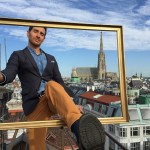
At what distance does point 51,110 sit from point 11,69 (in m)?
0.69

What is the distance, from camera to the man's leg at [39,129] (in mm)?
3355

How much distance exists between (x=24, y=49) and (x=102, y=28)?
1111 millimetres

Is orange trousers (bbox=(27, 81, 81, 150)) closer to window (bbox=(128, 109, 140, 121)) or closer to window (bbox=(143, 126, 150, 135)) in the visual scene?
window (bbox=(128, 109, 140, 121))

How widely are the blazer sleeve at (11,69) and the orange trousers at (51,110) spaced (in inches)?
16.7

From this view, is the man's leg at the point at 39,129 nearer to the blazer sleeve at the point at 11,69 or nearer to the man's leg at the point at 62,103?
the man's leg at the point at 62,103

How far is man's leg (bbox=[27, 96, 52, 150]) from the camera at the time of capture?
3.36m

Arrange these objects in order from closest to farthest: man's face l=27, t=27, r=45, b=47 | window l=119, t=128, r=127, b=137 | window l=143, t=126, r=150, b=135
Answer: man's face l=27, t=27, r=45, b=47 < window l=119, t=128, r=127, b=137 < window l=143, t=126, r=150, b=135

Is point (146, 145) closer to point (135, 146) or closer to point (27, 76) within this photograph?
point (135, 146)

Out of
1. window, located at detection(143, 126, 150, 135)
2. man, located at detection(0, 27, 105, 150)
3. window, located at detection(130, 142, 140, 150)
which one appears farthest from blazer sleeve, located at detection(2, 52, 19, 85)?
window, located at detection(143, 126, 150, 135)

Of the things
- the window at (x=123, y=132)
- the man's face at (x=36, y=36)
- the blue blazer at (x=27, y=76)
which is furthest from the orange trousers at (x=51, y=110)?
the window at (x=123, y=132)

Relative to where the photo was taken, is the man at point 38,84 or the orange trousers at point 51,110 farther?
the man at point 38,84

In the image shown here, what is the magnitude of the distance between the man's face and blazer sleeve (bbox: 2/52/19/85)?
29 centimetres

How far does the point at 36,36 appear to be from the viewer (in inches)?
139

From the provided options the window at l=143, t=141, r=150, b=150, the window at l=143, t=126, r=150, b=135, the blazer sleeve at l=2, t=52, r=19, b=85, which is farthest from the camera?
the window at l=143, t=126, r=150, b=135
